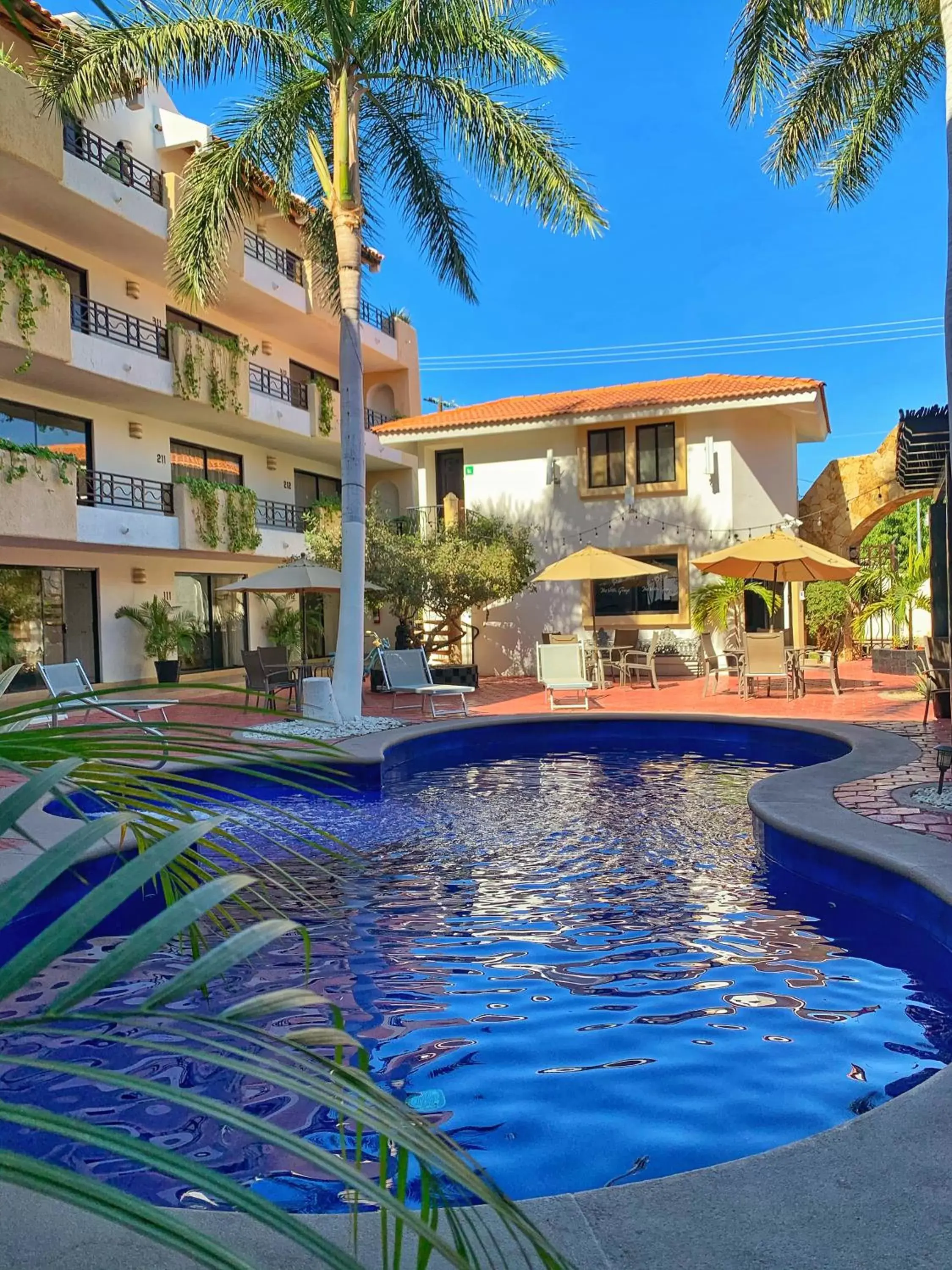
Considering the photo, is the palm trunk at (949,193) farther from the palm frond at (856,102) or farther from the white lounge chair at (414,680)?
the white lounge chair at (414,680)

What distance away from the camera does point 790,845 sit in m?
6.18

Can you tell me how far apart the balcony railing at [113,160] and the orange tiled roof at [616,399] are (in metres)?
6.90

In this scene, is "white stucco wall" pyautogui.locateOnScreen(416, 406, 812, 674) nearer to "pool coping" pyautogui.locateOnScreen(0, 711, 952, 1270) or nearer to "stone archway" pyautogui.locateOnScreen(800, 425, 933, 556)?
"stone archway" pyautogui.locateOnScreen(800, 425, 933, 556)

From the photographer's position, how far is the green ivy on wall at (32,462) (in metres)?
14.5

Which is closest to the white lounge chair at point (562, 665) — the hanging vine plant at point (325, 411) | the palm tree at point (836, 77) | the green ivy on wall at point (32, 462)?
the palm tree at point (836, 77)

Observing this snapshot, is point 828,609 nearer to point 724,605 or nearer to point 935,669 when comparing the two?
point 724,605

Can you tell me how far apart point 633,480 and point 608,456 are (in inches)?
32.2

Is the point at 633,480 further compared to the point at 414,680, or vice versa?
the point at 633,480

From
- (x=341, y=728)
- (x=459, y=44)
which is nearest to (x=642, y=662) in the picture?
(x=341, y=728)

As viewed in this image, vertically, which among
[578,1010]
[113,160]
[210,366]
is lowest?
[578,1010]

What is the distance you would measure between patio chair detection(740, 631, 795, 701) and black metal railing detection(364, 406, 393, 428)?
16137mm

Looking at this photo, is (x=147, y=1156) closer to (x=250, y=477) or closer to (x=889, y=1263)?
(x=889, y=1263)

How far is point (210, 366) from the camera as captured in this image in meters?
20.0

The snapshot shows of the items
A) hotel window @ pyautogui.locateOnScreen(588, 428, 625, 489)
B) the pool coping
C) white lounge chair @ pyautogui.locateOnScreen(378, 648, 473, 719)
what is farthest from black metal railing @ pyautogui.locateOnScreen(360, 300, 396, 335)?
the pool coping
